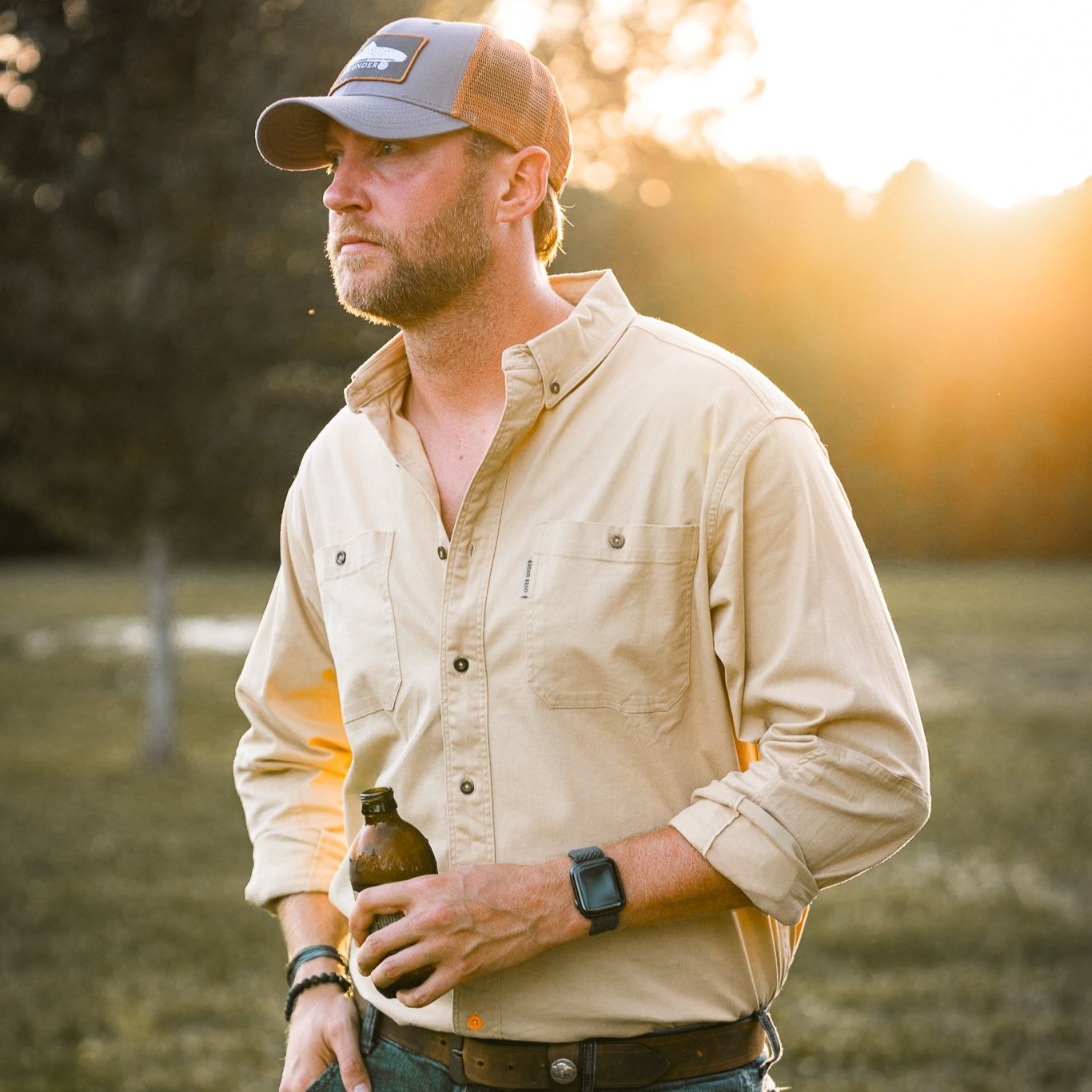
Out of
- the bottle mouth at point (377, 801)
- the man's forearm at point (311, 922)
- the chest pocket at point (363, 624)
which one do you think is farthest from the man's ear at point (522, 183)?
the man's forearm at point (311, 922)

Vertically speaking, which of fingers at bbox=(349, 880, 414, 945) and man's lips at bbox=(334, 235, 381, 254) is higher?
man's lips at bbox=(334, 235, 381, 254)

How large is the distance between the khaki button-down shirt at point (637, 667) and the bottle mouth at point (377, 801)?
83 millimetres

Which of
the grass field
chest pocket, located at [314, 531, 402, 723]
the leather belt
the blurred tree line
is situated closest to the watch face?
the leather belt

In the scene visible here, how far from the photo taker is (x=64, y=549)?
41531 millimetres

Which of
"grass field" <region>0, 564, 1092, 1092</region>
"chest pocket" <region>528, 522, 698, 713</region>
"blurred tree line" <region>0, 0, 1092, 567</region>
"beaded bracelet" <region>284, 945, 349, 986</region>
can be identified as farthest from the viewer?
"blurred tree line" <region>0, 0, 1092, 567</region>

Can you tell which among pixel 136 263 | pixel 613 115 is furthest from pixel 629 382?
pixel 613 115

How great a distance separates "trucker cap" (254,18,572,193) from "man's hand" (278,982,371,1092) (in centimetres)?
142

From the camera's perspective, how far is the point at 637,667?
2018 mm

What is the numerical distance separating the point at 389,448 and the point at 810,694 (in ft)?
2.75

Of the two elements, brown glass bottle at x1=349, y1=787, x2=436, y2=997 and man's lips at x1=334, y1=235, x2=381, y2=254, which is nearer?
brown glass bottle at x1=349, y1=787, x2=436, y2=997

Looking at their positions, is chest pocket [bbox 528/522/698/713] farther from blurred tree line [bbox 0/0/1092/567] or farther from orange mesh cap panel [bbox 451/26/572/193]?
blurred tree line [bbox 0/0/1092/567]

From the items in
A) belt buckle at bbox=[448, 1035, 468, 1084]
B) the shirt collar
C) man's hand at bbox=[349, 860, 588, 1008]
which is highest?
the shirt collar

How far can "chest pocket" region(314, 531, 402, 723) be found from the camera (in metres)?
2.21

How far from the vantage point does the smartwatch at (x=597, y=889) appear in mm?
1932
